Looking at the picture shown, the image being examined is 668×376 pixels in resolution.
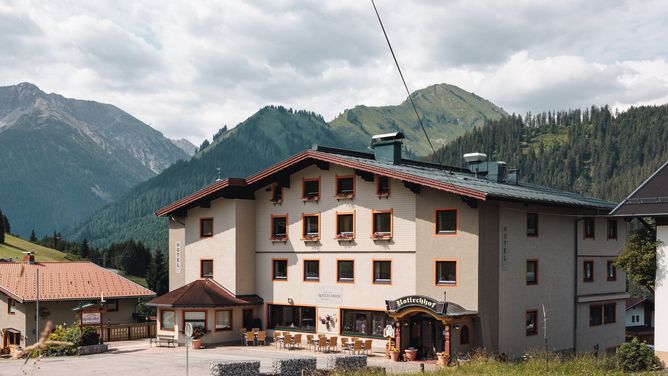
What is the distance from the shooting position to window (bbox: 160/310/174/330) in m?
41.3

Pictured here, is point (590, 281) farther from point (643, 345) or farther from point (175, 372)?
point (175, 372)

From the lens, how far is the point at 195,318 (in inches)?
1602

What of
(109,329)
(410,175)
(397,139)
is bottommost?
(109,329)

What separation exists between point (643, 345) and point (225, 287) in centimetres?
2430

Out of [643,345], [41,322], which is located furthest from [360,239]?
[41,322]

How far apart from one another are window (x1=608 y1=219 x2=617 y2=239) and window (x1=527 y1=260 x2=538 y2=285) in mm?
9243

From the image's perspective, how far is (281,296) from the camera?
137 feet

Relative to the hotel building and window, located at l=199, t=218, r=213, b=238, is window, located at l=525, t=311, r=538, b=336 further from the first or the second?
window, located at l=199, t=218, r=213, b=238

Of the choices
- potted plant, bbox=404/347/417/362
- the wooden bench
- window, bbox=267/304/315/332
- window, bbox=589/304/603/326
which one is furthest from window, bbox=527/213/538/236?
the wooden bench

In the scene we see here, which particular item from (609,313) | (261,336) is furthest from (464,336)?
(609,313)

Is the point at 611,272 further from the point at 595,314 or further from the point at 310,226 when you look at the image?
the point at 310,226

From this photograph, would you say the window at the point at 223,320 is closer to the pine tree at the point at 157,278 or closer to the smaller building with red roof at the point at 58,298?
the smaller building with red roof at the point at 58,298

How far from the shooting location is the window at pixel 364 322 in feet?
121

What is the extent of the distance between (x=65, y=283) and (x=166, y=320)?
8.43 meters
